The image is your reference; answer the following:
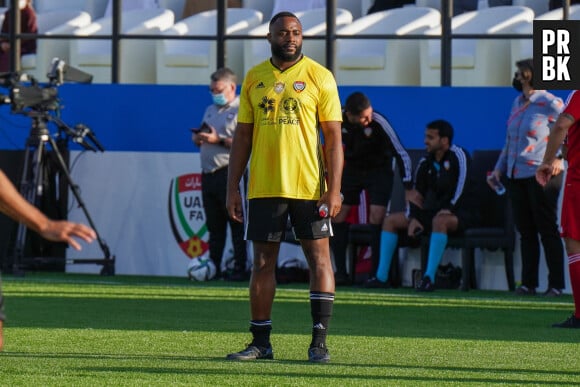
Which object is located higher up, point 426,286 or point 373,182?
point 373,182

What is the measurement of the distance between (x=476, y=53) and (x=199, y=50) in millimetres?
3365

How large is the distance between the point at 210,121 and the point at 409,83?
2.93 metres

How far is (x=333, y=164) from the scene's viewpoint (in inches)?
339

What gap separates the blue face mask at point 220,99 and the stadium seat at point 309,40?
237cm

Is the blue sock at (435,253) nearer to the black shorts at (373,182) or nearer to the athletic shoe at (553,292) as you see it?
the black shorts at (373,182)

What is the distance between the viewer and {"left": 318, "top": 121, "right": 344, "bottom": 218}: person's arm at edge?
8523mm

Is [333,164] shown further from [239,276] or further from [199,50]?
[199,50]

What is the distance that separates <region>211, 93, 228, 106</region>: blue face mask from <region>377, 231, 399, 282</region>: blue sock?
2.12 metres

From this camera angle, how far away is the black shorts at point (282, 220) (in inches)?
338

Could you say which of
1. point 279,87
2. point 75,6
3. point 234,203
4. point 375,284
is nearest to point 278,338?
point 234,203

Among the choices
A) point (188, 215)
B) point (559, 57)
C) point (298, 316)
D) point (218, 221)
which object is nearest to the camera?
point (559, 57)

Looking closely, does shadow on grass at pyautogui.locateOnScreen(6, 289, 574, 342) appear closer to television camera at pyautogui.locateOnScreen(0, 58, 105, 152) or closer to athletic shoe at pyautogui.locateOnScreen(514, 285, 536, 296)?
athletic shoe at pyautogui.locateOnScreen(514, 285, 536, 296)

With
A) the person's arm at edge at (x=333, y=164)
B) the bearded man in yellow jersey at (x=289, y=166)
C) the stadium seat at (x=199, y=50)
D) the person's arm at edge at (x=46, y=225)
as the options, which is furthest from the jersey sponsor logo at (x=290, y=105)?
the stadium seat at (x=199, y=50)

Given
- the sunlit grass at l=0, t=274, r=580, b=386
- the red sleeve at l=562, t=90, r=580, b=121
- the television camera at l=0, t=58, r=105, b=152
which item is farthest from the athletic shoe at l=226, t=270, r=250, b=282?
the red sleeve at l=562, t=90, r=580, b=121
